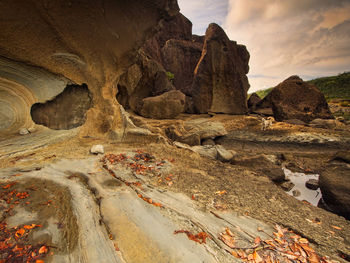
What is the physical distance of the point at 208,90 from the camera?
1054 centimetres

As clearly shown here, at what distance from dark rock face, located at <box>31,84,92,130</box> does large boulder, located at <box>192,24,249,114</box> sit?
702 cm

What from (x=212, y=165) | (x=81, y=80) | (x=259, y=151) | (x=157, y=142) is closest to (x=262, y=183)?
(x=212, y=165)

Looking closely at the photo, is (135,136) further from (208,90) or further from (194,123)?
(208,90)

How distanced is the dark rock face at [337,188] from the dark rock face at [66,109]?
719 cm

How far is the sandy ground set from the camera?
5.17 ft

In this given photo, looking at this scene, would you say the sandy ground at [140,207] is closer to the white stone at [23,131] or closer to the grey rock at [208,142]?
the white stone at [23,131]

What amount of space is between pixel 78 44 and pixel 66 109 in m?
2.09

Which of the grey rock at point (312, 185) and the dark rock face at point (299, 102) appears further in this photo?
the dark rock face at point (299, 102)

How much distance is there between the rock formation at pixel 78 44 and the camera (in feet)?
13.1

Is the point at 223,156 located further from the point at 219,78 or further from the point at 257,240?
the point at 219,78

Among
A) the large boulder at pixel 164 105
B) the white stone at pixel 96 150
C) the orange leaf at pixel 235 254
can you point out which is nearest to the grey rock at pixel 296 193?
the orange leaf at pixel 235 254

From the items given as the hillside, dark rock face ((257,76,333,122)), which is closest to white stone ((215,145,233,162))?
dark rock face ((257,76,333,122))

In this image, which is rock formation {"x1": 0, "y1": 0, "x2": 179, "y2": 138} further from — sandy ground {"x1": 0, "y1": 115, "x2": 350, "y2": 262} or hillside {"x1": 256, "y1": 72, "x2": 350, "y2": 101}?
hillside {"x1": 256, "y1": 72, "x2": 350, "y2": 101}

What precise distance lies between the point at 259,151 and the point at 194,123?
355 centimetres
